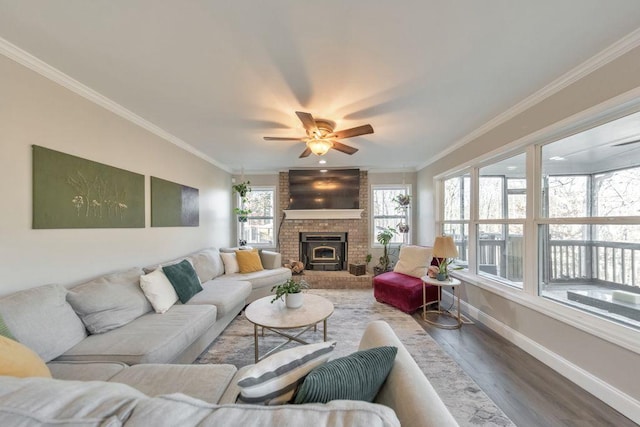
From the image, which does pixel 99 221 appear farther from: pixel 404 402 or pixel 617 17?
pixel 617 17

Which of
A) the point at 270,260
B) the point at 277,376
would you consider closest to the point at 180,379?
the point at 277,376

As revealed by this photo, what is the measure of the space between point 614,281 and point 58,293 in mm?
4107

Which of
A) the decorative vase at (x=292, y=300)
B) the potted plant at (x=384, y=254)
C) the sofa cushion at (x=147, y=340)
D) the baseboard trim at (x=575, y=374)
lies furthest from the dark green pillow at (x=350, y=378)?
the potted plant at (x=384, y=254)

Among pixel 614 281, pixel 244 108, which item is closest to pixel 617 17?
pixel 614 281

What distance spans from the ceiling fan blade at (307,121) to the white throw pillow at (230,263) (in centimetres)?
259

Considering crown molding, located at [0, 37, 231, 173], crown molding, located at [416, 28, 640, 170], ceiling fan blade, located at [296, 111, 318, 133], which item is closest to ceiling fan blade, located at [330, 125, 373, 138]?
ceiling fan blade, located at [296, 111, 318, 133]

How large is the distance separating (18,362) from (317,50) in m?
2.27

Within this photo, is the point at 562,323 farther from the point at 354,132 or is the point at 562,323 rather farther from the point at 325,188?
the point at 325,188

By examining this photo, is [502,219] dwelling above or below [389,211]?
below

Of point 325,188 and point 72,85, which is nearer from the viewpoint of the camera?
point 72,85

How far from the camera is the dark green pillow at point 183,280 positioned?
257cm

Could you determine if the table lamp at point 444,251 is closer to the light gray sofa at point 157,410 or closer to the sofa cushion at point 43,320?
the light gray sofa at point 157,410

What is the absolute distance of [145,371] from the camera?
1404 mm

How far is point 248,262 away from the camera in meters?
4.06
